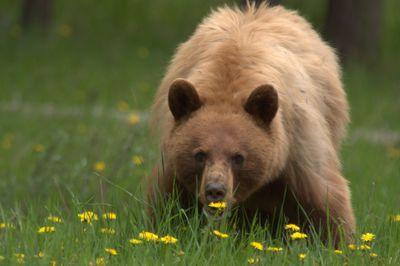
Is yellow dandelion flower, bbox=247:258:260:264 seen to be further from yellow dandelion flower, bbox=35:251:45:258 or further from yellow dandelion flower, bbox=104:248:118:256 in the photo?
yellow dandelion flower, bbox=35:251:45:258

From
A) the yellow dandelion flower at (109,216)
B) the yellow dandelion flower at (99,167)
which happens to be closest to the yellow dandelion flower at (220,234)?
the yellow dandelion flower at (109,216)

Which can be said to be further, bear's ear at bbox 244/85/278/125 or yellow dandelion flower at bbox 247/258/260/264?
bear's ear at bbox 244/85/278/125

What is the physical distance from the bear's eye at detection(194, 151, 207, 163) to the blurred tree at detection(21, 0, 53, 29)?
14.0m

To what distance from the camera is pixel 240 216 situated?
6.50 m

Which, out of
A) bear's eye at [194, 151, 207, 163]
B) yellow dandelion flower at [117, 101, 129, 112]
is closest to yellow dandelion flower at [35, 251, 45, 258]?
bear's eye at [194, 151, 207, 163]

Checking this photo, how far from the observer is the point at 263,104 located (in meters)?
5.83

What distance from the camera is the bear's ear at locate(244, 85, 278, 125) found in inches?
227

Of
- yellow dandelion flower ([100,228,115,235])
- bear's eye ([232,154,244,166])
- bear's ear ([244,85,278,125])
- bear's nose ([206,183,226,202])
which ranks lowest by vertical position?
yellow dandelion flower ([100,228,115,235])

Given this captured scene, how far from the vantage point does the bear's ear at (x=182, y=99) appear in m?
5.85

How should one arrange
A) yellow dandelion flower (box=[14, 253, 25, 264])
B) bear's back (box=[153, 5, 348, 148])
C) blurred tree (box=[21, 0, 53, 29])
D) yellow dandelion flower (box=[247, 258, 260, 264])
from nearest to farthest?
1. yellow dandelion flower (box=[14, 253, 25, 264])
2. yellow dandelion flower (box=[247, 258, 260, 264])
3. bear's back (box=[153, 5, 348, 148])
4. blurred tree (box=[21, 0, 53, 29])

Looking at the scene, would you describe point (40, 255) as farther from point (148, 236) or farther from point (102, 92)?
point (102, 92)

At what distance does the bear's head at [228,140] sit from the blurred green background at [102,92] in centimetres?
171

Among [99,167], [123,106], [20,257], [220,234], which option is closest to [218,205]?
[220,234]

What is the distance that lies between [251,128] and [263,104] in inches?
6.6
